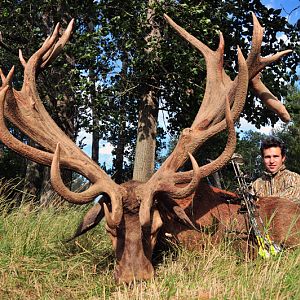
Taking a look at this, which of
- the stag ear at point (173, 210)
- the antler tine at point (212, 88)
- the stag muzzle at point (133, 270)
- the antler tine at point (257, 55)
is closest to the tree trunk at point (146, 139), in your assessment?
the antler tine at point (212, 88)

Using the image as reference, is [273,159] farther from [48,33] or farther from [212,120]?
[48,33]

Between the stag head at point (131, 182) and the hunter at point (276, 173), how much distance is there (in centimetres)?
59

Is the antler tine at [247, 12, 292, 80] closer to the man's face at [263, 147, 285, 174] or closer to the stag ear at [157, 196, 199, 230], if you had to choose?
the man's face at [263, 147, 285, 174]

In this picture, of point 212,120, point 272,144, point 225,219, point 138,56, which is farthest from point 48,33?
point 225,219

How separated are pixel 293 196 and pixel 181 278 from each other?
85.3 inches

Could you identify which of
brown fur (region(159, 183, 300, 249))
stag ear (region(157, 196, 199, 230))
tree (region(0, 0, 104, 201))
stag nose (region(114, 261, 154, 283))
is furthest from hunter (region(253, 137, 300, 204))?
Result: tree (region(0, 0, 104, 201))

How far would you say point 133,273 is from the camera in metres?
4.02

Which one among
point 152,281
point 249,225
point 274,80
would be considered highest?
point 274,80

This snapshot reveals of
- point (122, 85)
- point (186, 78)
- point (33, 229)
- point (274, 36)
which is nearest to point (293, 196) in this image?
point (33, 229)

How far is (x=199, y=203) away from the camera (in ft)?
16.3

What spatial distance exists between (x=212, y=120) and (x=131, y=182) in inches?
46.1

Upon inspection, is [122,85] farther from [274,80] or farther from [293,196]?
[293,196]

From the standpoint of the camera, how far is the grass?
133 inches

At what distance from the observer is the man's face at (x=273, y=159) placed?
18.9ft
